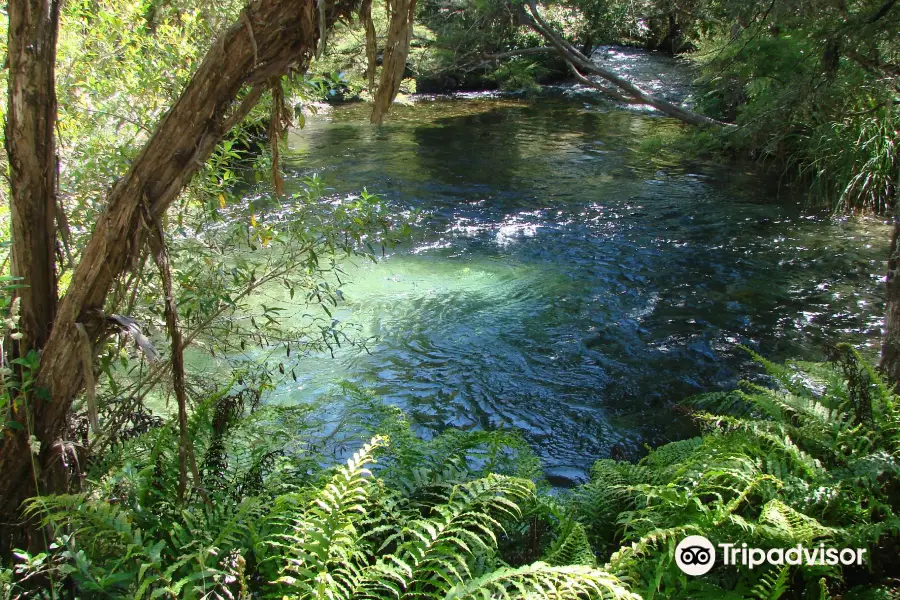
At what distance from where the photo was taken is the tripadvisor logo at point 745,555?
2826 millimetres

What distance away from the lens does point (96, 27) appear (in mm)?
4520

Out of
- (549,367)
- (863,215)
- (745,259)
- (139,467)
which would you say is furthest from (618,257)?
(139,467)

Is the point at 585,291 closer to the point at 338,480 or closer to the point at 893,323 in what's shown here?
the point at 893,323

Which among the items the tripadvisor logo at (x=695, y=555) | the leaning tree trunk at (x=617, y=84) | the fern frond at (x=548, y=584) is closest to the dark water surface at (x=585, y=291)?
the leaning tree trunk at (x=617, y=84)

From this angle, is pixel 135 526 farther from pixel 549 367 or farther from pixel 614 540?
pixel 549 367

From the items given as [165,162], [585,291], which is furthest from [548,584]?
[585,291]

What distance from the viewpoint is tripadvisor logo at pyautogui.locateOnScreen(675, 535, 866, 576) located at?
2.83 m

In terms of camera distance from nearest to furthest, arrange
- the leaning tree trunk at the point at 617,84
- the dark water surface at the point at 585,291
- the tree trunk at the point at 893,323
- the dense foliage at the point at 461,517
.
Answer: the dense foliage at the point at 461,517 → the tree trunk at the point at 893,323 → the dark water surface at the point at 585,291 → the leaning tree trunk at the point at 617,84

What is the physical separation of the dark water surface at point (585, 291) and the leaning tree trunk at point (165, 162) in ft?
8.97

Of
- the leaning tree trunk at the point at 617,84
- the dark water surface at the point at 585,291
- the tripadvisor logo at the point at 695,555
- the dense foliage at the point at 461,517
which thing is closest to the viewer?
the dense foliage at the point at 461,517

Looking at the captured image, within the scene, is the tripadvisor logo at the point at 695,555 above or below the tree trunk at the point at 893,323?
below

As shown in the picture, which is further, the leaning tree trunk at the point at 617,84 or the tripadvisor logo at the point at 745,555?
the leaning tree trunk at the point at 617,84

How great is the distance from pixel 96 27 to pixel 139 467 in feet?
10.6

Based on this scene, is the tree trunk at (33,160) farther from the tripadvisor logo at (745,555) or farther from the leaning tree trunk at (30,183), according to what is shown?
the tripadvisor logo at (745,555)
